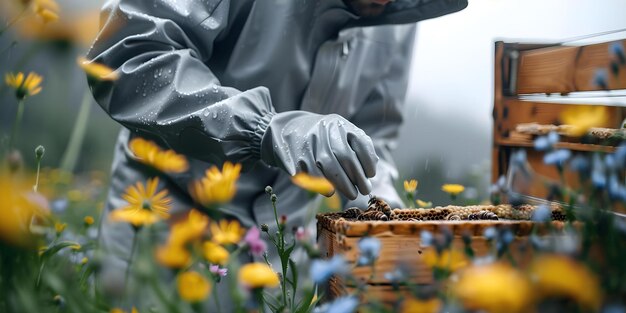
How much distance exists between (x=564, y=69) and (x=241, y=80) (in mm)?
696

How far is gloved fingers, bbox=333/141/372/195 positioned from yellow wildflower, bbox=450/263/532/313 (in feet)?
1.38

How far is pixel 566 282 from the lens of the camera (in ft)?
1.30

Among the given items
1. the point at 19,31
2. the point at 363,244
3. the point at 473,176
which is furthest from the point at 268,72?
the point at 473,176

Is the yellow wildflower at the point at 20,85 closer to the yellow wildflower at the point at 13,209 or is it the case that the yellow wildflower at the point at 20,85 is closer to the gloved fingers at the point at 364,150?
the yellow wildflower at the point at 13,209

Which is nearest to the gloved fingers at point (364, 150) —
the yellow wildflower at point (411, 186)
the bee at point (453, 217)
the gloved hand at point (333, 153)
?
the gloved hand at point (333, 153)

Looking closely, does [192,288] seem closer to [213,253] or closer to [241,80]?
[213,253]

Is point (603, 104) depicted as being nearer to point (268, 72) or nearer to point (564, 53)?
point (564, 53)

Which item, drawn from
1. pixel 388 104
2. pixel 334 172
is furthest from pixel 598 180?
pixel 388 104

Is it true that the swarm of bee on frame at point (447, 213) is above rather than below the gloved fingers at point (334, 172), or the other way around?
below

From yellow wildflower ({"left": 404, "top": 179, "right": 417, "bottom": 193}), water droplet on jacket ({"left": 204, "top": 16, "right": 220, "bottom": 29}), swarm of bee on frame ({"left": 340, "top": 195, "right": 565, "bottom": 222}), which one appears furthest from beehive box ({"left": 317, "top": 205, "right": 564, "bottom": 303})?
water droplet on jacket ({"left": 204, "top": 16, "right": 220, "bottom": 29})

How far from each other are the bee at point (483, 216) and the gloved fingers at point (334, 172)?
0.55ft

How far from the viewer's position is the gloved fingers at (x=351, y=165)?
83 cm

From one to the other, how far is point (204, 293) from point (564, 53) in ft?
3.50

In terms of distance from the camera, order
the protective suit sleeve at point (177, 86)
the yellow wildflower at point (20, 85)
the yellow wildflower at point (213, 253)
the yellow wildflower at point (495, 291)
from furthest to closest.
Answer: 1. the protective suit sleeve at point (177, 86)
2. the yellow wildflower at point (20, 85)
3. the yellow wildflower at point (213, 253)
4. the yellow wildflower at point (495, 291)
